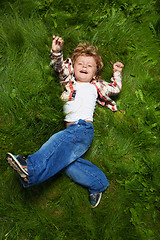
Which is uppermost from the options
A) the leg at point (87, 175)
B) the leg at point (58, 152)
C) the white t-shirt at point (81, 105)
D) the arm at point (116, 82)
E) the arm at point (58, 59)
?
the arm at point (58, 59)

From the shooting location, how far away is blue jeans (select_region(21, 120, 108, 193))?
2244 millimetres

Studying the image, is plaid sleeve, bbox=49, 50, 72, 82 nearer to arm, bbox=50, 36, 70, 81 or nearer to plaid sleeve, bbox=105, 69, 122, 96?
arm, bbox=50, 36, 70, 81

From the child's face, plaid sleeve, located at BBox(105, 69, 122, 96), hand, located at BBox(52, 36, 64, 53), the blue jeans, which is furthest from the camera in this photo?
→ plaid sleeve, located at BBox(105, 69, 122, 96)

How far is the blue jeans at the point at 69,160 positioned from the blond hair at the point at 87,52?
1.05 m

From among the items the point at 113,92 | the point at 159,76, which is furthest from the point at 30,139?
the point at 159,76

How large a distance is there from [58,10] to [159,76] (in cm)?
207

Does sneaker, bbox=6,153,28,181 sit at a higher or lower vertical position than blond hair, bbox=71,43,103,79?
lower

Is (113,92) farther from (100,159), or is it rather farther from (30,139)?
(30,139)

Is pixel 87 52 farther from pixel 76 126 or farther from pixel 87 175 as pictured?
pixel 87 175

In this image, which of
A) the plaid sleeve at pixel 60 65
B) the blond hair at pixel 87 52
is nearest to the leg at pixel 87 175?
the plaid sleeve at pixel 60 65

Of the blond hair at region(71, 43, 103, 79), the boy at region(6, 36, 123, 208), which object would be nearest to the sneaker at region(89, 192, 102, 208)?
the boy at region(6, 36, 123, 208)

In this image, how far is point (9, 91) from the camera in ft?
Result: 9.41

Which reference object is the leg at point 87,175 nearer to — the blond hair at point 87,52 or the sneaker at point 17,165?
the sneaker at point 17,165

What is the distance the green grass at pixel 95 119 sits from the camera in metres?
2.63
